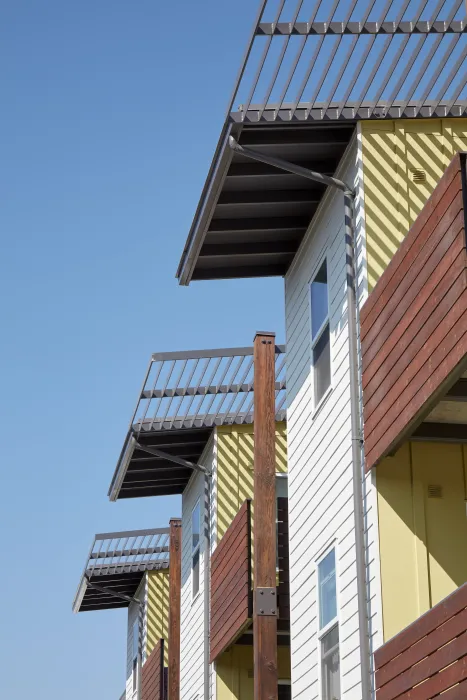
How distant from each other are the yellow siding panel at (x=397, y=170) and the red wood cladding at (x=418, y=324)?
870mm

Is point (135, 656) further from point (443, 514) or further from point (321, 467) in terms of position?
point (443, 514)

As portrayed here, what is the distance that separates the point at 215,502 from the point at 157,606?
28.4ft

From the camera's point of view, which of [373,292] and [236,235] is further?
[236,235]

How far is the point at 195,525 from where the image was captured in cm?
2288

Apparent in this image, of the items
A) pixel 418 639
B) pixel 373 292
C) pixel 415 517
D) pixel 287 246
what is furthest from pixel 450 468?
pixel 287 246

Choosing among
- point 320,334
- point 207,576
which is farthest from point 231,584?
point 320,334

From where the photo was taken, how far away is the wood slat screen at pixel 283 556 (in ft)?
55.2

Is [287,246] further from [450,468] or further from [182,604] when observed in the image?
[182,604]

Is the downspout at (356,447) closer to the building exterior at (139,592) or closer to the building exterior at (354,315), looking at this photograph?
the building exterior at (354,315)

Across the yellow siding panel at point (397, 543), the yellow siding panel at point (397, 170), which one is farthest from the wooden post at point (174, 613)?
the yellow siding panel at point (397, 170)

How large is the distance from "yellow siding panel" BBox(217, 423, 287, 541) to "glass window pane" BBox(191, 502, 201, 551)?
1817 millimetres

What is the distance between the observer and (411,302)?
1038 cm

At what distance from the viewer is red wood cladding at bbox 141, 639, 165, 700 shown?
2384cm

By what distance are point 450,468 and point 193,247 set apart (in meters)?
4.86
